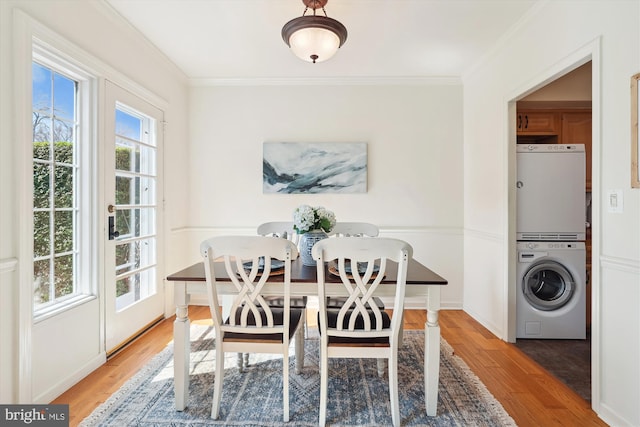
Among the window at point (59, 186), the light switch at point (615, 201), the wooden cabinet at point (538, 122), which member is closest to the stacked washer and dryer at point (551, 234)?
the wooden cabinet at point (538, 122)

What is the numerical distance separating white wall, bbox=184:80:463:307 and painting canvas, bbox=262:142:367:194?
94mm

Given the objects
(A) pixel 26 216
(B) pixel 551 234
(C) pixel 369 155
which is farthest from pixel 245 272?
(B) pixel 551 234

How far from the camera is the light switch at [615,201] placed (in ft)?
5.67

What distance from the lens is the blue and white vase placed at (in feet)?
7.20

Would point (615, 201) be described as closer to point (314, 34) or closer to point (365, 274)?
Result: point (365, 274)

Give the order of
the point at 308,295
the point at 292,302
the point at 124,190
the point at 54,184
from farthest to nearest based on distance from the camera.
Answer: the point at 124,190
the point at 292,302
the point at 54,184
the point at 308,295

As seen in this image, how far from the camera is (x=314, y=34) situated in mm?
2184

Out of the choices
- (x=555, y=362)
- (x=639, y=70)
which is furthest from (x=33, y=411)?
(x=639, y=70)

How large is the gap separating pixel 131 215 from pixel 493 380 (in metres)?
3.07

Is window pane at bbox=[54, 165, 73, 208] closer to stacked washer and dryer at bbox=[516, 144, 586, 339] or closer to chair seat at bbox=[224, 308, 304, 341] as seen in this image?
chair seat at bbox=[224, 308, 304, 341]

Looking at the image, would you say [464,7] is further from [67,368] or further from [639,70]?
[67,368]

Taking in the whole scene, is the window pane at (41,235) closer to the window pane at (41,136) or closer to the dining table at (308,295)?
the window pane at (41,136)

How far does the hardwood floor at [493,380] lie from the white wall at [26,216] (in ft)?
0.58

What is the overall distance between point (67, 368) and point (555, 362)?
336 cm
